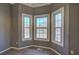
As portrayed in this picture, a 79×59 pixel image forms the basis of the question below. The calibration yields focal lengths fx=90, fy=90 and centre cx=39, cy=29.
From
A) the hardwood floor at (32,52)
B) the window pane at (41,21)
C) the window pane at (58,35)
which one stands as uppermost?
the window pane at (41,21)

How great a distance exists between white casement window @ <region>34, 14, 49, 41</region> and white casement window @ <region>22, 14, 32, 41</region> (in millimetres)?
103

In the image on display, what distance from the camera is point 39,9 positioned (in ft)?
5.12

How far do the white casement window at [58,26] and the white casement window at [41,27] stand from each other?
13 centimetres

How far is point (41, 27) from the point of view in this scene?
1584 millimetres

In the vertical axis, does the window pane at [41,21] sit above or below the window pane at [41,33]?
above

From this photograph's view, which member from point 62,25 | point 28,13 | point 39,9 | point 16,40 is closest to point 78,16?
point 62,25

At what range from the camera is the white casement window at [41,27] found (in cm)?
158

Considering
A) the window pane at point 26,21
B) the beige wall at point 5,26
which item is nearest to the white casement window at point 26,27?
the window pane at point 26,21

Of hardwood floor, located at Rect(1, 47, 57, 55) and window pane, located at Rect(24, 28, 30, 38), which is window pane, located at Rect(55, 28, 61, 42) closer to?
hardwood floor, located at Rect(1, 47, 57, 55)

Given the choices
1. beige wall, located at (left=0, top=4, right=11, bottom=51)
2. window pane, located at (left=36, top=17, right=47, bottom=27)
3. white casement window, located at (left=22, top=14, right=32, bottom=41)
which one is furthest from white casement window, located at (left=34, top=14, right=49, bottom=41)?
beige wall, located at (left=0, top=4, right=11, bottom=51)

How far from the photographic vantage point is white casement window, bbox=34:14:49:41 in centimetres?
158

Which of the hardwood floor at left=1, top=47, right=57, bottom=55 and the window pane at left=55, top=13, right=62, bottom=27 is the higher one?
the window pane at left=55, top=13, right=62, bottom=27

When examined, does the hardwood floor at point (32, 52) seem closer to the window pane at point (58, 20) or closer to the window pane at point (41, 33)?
the window pane at point (41, 33)

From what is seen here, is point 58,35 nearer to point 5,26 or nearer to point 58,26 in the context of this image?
point 58,26
